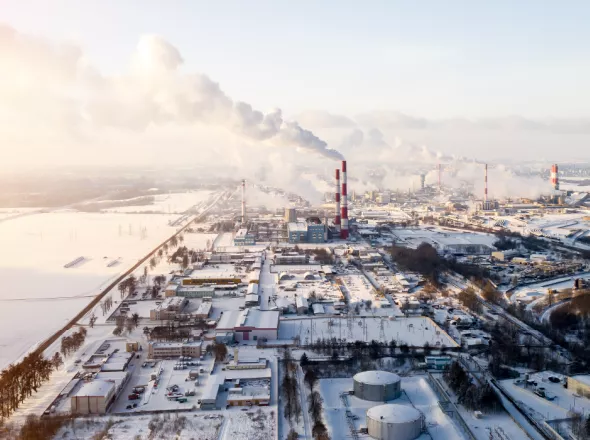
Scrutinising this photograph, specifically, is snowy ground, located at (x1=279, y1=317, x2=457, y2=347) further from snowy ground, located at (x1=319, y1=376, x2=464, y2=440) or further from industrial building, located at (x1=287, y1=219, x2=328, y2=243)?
industrial building, located at (x1=287, y1=219, x2=328, y2=243)

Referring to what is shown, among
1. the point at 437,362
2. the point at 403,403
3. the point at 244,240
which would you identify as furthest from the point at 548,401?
the point at 244,240

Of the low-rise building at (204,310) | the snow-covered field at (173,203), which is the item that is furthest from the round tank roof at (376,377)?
the snow-covered field at (173,203)

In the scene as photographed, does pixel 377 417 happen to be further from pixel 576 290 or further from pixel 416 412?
pixel 576 290

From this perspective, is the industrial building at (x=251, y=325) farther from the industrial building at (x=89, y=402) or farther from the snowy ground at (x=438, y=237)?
the snowy ground at (x=438, y=237)

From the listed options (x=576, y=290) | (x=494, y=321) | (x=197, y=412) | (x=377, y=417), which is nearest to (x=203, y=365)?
(x=197, y=412)

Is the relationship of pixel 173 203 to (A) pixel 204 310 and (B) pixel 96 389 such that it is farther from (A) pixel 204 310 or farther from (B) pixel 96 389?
(B) pixel 96 389

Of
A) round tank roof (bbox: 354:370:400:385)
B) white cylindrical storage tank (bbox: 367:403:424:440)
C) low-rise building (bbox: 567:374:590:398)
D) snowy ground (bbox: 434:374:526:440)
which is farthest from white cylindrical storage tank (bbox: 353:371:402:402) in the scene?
low-rise building (bbox: 567:374:590:398)

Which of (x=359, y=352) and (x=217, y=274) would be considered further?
(x=217, y=274)
